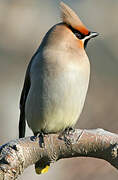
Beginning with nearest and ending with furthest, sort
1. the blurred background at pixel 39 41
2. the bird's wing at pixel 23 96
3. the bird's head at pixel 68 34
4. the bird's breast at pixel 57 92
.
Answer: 1. the bird's breast at pixel 57 92
2. the bird's head at pixel 68 34
3. the bird's wing at pixel 23 96
4. the blurred background at pixel 39 41

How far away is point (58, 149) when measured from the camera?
361 centimetres

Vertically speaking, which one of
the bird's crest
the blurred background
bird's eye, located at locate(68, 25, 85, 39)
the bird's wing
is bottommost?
the blurred background

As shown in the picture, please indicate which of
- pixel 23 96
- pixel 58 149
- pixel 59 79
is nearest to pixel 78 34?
pixel 59 79

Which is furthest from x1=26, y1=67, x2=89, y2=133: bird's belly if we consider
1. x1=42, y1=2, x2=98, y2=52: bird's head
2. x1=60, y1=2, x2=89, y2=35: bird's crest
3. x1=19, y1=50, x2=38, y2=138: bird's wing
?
x1=60, y1=2, x2=89, y2=35: bird's crest

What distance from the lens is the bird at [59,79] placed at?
4414 millimetres

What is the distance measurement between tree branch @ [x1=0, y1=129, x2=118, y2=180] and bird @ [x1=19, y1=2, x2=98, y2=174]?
663mm

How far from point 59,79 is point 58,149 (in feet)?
2.93

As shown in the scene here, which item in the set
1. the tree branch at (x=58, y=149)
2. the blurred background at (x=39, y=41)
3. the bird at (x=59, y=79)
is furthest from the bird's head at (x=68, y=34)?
the blurred background at (x=39, y=41)

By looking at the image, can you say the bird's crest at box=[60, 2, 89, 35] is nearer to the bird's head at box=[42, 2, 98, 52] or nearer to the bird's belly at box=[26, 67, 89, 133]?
the bird's head at box=[42, 2, 98, 52]

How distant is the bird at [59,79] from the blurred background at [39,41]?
5133 mm

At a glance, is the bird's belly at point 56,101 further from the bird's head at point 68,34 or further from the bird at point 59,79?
the bird's head at point 68,34

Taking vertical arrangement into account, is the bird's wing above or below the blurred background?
above

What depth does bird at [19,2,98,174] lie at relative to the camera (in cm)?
441

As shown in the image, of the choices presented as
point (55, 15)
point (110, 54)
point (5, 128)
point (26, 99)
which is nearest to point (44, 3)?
point (55, 15)
